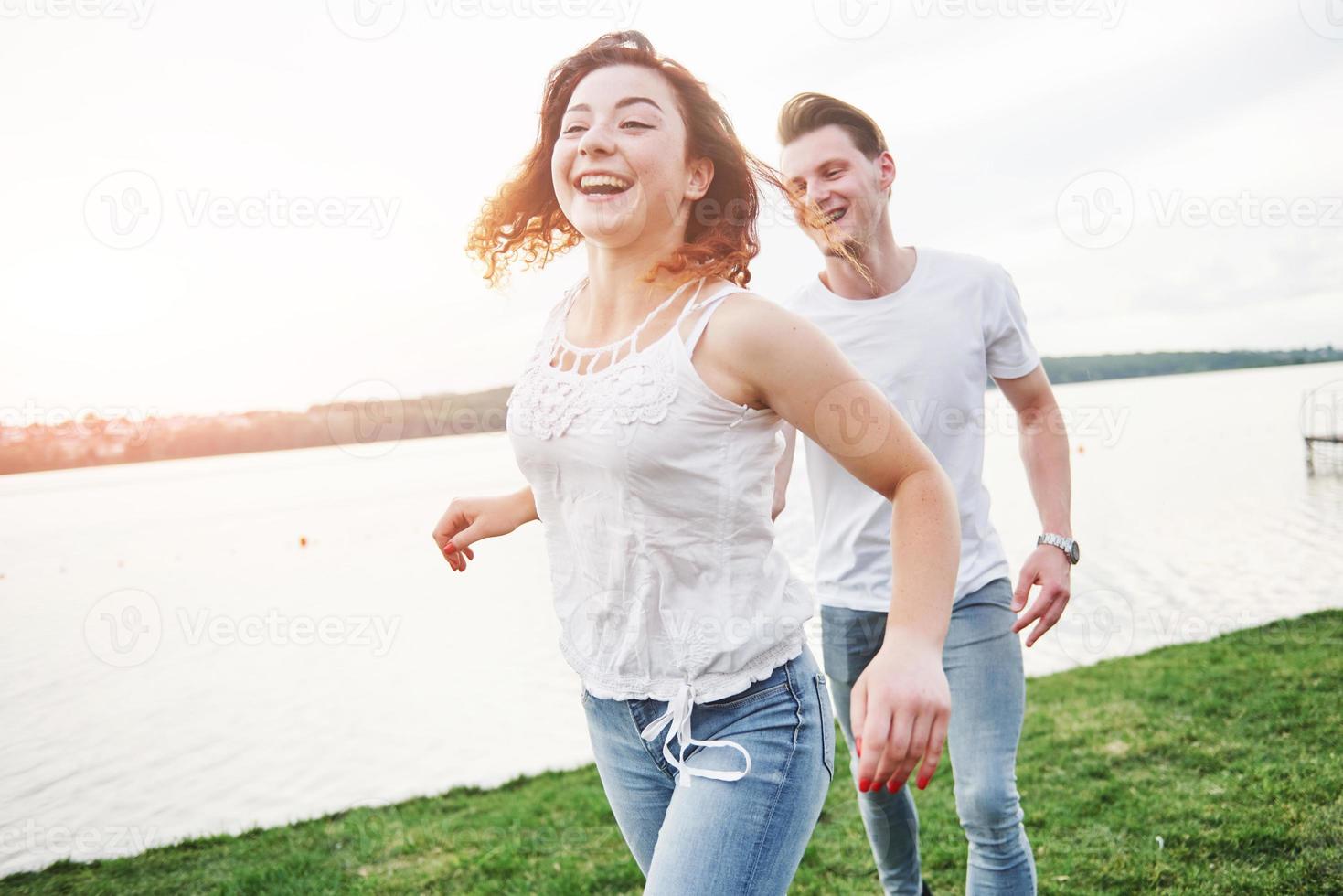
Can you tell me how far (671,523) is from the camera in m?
1.59

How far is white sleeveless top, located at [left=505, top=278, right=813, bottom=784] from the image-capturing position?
1559 mm

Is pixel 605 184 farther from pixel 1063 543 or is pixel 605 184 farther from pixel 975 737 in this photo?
pixel 1063 543

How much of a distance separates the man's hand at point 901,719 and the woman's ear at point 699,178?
1049mm

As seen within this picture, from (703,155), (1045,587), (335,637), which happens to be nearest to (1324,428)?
(335,637)

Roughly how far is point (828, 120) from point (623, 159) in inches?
59.1

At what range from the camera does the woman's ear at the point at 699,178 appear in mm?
1919

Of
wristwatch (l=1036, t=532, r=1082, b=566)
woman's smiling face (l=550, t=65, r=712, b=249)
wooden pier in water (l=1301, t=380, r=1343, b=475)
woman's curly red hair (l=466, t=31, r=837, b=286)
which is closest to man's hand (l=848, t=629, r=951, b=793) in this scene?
woman's curly red hair (l=466, t=31, r=837, b=286)

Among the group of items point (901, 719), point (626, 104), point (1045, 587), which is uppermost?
point (626, 104)

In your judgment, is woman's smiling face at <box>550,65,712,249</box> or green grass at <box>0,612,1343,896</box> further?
green grass at <box>0,612,1343,896</box>

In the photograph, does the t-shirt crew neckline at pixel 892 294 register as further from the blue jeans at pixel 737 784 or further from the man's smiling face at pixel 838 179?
the blue jeans at pixel 737 784

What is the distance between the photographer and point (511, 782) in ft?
20.1

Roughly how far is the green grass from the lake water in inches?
30.7

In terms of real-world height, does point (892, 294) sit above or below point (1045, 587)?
above

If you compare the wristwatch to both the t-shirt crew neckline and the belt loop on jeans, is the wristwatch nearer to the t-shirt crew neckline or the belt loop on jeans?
the t-shirt crew neckline
